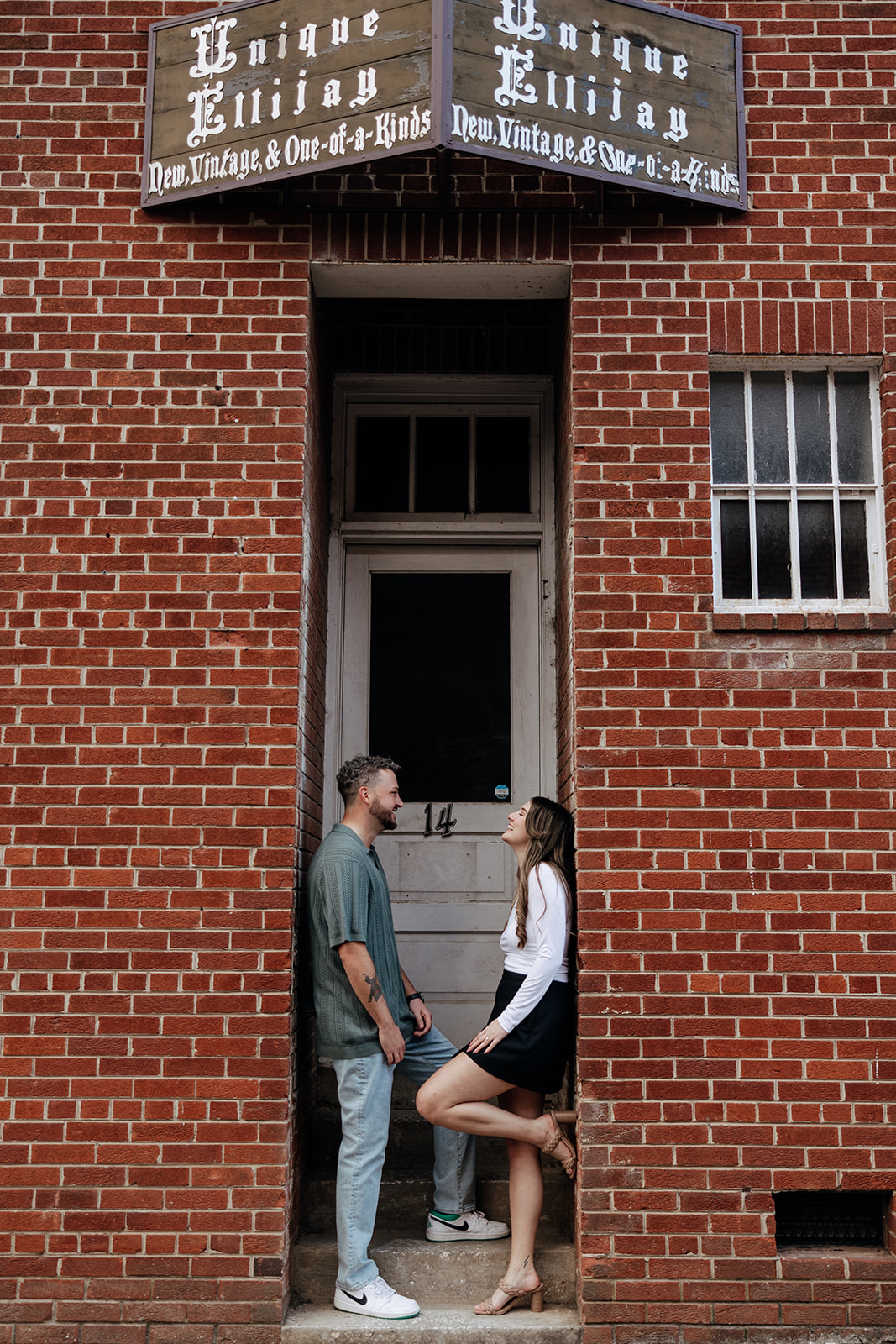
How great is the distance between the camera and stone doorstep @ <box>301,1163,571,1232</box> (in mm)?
4836

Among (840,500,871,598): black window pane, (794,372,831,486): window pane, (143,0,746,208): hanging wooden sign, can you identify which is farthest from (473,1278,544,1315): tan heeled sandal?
(143,0,746,208): hanging wooden sign

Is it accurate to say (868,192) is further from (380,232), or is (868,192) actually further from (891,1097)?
(891,1097)

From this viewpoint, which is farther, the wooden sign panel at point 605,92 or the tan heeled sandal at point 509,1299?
the wooden sign panel at point 605,92

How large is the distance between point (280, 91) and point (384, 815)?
301cm

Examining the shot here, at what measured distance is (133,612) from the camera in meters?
4.77

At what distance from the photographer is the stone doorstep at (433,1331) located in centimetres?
427

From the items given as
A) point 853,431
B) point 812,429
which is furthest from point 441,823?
point 853,431

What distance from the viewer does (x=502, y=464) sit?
611 centimetres

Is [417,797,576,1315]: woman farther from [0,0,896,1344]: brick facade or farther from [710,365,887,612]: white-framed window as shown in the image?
[710,365,887,612]: white-framed window

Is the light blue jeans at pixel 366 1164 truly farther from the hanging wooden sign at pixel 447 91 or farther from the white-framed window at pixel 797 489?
the hanging wooden sign at pixel 447 91

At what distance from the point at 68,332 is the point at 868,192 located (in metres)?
3.46

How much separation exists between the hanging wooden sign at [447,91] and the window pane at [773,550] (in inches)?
51.8

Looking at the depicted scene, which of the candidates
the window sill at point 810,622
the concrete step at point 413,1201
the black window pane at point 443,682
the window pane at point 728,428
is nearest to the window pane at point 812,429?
the window pane at point 728,428

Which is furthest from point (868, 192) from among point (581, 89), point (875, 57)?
point (581, 89)
